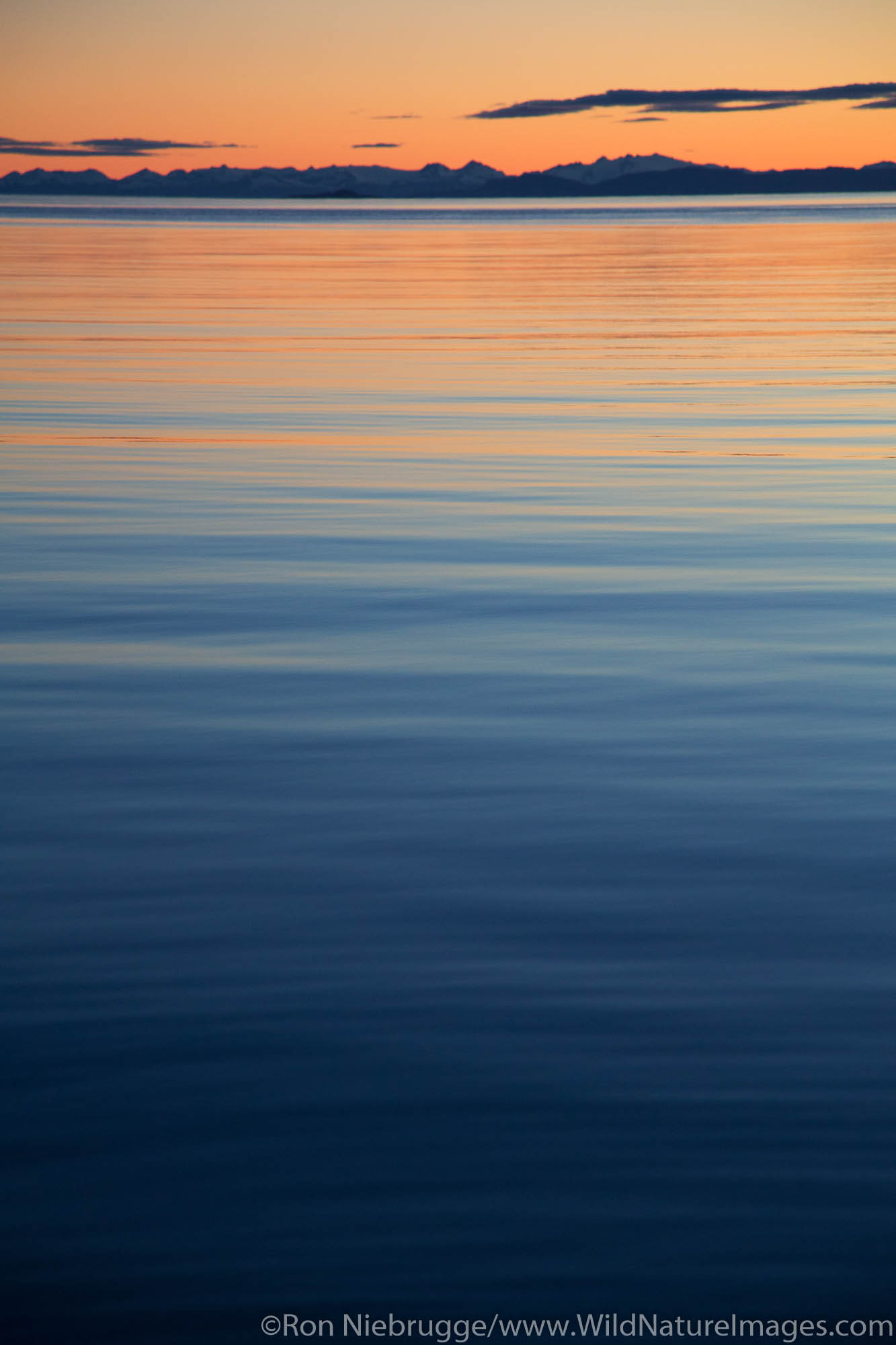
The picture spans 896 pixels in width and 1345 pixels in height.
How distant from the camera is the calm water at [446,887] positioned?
13.1ft

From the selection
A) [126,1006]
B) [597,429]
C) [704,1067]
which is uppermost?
[597,429]

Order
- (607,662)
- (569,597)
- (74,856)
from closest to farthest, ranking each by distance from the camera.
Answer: (74,856), (607,662), (569,597)

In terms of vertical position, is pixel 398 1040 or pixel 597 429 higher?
pixel 597 429

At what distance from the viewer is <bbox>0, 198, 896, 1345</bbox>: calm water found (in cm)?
401

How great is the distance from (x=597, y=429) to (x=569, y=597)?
799 centimetres

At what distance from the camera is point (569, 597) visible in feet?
34.4

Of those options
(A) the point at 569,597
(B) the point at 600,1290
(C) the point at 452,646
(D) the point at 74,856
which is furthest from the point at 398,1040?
(A) the point at 569,597

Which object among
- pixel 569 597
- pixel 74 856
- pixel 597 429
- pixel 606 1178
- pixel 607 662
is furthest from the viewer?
pixel 597 429

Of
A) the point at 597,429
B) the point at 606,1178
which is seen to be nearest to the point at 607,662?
the point at 606,1178

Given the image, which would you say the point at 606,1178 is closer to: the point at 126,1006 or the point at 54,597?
the point at 126,1006

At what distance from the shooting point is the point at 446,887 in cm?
607

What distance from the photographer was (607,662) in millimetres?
9016

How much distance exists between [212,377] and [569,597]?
1367cm

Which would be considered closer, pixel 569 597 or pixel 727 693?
pixel 727 693
